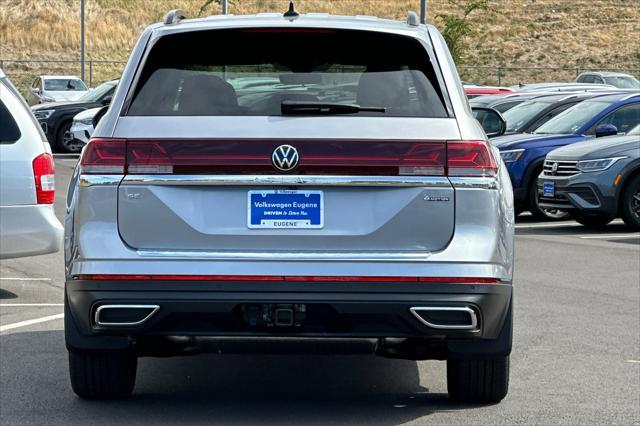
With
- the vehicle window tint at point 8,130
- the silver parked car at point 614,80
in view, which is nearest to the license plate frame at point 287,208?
Answer: the vehicle window tint at point 8,130

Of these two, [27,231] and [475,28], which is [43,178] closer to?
[27,231]

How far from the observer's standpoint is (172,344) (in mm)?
6480

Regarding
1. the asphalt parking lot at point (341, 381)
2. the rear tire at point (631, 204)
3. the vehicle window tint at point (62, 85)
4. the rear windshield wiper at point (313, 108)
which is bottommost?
the vehicle window tint at point (62, 85)

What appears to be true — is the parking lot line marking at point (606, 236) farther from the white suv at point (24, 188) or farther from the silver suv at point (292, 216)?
the silver suv at point (292, 216)

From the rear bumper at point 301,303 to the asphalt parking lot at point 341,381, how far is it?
291 mm

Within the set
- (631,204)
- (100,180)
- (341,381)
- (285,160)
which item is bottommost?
(631,204)

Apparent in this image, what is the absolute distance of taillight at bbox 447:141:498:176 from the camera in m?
6.00

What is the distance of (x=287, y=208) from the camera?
19.5 feet

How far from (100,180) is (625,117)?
526 inches

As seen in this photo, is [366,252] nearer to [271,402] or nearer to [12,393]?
[271,402]

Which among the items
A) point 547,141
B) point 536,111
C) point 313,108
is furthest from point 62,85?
point 313,108

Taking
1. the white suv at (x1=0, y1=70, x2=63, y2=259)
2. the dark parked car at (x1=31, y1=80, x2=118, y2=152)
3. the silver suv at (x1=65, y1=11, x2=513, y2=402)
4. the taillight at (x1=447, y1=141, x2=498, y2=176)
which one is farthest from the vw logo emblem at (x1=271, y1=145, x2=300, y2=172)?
the dark parked car at (x1=31, y1=80, x2=118, y2=152)

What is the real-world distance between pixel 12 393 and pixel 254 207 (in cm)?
195

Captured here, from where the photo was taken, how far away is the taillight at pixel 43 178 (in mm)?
10391
